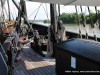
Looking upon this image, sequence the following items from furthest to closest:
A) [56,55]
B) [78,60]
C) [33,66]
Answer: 1. [33,66]
2. [56,55]
3. [78,60]

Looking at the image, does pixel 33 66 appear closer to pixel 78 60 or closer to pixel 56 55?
pixel 56 55

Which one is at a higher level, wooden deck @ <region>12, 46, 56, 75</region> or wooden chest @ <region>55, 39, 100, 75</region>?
wooden chest @ <region>55, 39, 100, 75</region>

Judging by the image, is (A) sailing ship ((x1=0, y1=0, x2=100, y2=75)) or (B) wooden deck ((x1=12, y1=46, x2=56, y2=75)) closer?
(A) sailing ship ((x1=0, y1=0, x2=100, y2=75))

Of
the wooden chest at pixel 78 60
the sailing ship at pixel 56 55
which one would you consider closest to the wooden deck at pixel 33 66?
the sailing ship at pixel 56 55

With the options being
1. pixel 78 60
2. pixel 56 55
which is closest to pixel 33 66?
pixel 56 55

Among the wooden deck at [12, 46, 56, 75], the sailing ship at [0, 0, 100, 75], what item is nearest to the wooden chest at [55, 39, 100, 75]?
the sailing ship at [0, 0, 100, 75]

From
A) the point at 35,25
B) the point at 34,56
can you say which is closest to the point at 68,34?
the point at 34,56

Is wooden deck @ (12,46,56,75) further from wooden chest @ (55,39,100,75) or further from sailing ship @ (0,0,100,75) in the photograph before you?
wooden chest @ (55,39,100,75)

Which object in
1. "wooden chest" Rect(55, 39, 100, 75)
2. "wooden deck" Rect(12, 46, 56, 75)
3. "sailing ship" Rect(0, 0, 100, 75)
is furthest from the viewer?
"wooden deck" Rect(12, 46, 56, 75)

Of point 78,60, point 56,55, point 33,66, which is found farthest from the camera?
point 33,66

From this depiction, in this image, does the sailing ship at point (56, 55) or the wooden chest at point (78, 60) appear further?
the sailing ship at point (56, 55)

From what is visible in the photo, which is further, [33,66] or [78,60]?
[33,66]

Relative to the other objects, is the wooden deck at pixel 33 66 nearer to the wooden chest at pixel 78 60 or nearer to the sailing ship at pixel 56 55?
the sailing ship at pixel 56 55

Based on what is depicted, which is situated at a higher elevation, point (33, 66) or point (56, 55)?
point (56, 55)
